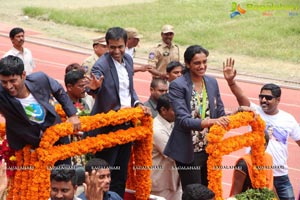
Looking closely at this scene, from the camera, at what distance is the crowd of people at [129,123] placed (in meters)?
6.35

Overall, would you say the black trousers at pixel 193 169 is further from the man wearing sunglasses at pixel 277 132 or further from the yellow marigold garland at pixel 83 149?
the man wearing sunglasses at pixel 277 132

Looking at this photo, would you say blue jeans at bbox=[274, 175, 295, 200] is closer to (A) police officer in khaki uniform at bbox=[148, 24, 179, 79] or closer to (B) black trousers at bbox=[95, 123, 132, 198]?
(B) black trousers at bbox=[95, 123, 132, 198]

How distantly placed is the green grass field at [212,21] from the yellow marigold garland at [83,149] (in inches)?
564

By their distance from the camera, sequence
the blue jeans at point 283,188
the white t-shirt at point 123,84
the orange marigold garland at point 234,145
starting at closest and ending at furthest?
1. the orange marigold garland at point 234,145
2. the white t-shirt at point 123,84
3. the blue jeans at point 283,188

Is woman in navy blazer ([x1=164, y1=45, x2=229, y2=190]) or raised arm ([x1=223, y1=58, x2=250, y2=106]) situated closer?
woman in navy blazer ([x1=164, y1=45, x2=229, y2=190])

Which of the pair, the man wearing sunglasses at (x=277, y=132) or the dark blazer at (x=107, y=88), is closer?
the dark blazer at (x=107, y=88)

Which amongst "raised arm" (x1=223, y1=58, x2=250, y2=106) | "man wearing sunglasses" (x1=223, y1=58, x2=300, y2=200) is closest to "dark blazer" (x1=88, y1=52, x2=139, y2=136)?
"raised arm" (x1=223, y1=58, x2=250, y2=106)

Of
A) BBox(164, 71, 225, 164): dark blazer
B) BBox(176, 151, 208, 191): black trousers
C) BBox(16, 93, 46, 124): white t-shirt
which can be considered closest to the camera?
BBox(16, 93, 46, 124): white t-shirt

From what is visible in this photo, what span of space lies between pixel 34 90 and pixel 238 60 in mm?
15297

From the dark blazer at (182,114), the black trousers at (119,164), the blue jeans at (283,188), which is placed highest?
the dark blazer at (182,114)

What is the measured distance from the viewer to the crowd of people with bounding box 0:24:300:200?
6.35 m

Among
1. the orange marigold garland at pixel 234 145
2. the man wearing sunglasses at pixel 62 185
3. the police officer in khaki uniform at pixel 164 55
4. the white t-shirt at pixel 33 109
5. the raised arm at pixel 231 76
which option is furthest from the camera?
the police officer in khaki uniform at pixel 164 55

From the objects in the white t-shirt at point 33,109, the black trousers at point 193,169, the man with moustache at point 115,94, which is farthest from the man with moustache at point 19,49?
the white t-shirt at point 33,109

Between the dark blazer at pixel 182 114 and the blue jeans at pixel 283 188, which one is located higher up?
the dark blazer at pixel 182 114
